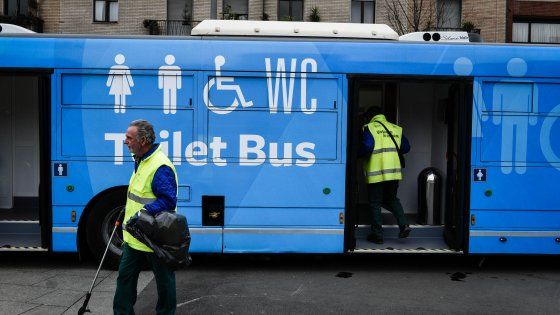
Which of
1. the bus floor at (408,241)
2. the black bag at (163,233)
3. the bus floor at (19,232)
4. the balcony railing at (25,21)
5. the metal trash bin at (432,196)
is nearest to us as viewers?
the black bag at (163,233)

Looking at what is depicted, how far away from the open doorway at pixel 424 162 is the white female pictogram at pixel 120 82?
2.79 metres

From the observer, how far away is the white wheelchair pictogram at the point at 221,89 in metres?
7.41

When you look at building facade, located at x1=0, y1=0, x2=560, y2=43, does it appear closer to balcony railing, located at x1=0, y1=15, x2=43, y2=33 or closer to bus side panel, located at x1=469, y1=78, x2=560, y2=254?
balcony railing, located at x1=0, y1=15, x2=43, y2=33

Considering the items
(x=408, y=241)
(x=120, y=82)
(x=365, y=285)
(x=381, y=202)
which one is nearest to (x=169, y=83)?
(x=120, y=82)

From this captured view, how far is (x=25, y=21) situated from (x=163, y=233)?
21.4 meters

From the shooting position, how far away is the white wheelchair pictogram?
741 centimetres

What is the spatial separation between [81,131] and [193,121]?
4.54 ft

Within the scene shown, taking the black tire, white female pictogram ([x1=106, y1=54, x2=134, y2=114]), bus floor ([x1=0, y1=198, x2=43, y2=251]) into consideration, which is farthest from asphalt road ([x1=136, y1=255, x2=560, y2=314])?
white female pictogram ([x1=106, y1=54, x2=134, y2=114])

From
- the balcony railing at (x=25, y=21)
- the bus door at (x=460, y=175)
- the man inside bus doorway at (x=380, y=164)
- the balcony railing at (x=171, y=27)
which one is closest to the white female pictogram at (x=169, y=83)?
the man inside bus doorway at (x=380, y=164)

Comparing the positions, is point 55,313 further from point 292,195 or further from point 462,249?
point 462,249

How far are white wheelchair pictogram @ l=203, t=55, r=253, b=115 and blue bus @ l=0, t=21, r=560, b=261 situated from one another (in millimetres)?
13

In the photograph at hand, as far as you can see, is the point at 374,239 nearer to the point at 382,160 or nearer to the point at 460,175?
the point at 382,160

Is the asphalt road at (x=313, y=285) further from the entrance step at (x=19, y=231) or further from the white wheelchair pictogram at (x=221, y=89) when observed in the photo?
the white wheelchair pictogram at (x=221, y=89)

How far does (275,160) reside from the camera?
7453mm
